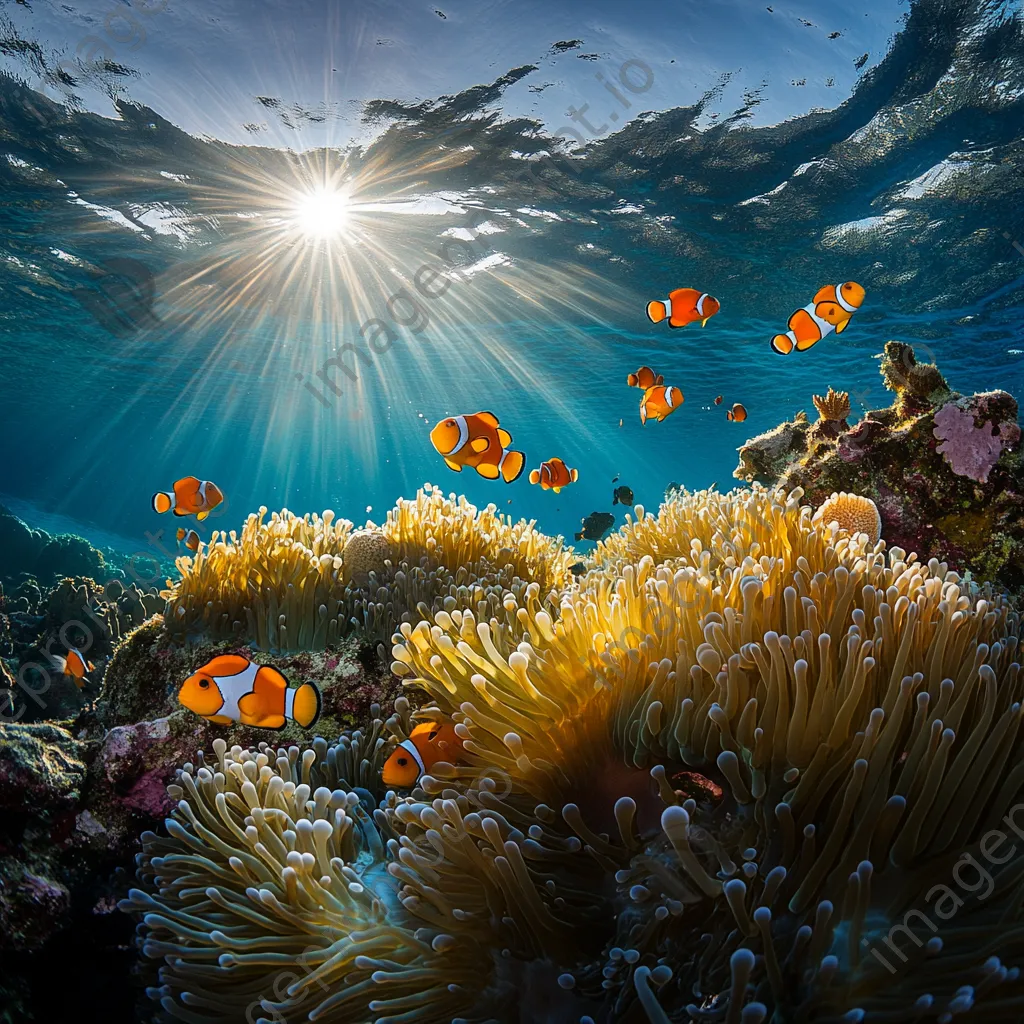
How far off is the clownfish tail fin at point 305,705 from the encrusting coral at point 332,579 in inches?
30.7

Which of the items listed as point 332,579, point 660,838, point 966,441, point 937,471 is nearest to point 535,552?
point 332,579

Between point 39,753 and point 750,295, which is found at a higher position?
point 750,295

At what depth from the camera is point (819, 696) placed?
1697 millimetres

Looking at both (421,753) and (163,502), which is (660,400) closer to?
(421,753)

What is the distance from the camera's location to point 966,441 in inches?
159

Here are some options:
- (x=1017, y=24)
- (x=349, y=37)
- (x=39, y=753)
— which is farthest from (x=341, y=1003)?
(x=1017, y=24)

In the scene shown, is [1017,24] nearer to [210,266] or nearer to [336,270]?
[336,270]

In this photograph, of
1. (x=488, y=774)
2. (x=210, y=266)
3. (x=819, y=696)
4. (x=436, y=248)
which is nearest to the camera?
(x=819, y=696)

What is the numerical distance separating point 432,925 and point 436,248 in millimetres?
18482

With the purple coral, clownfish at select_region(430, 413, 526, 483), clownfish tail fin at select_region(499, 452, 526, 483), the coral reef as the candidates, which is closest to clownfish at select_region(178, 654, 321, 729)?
clownfish at select_region(430, 413, 526, 483)

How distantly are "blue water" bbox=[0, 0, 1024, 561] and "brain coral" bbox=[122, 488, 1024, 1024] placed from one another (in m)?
11.1

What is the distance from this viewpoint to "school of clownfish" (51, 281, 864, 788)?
2.36 metres

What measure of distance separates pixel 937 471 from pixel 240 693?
4.55 meters

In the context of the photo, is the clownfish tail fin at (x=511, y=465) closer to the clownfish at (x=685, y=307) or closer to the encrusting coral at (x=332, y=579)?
the encrusting coral at (x=332, y=579)
